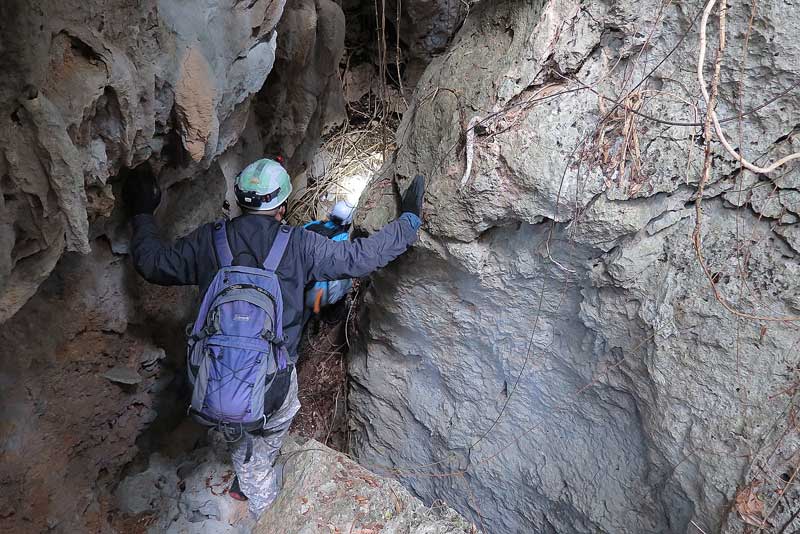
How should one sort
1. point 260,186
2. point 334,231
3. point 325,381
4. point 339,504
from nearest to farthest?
point 260,186
point 339,504
point 334,231
point 325,381

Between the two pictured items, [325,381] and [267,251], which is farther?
[325,381]

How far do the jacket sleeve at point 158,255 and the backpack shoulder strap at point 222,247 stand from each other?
0.36 ft

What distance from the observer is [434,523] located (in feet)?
8.32

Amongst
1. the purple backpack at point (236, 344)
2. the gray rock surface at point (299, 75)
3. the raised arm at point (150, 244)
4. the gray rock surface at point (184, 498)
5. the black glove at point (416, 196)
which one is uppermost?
the gray rock surface at point (299, 75)

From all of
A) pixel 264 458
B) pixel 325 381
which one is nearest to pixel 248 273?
pixel 264 458

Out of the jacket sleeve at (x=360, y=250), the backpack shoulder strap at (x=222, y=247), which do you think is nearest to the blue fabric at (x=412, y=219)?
the jacket sleeve at (x=360, y=250)

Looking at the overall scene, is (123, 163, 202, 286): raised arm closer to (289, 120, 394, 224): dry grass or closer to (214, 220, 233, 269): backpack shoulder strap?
(214, 220, 233, 269): backpack shoulder strap

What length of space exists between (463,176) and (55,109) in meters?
1.39

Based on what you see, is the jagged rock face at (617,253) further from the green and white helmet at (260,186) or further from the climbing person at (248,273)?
the green and white helmet at (260,186)

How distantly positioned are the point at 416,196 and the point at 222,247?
87 centimetres

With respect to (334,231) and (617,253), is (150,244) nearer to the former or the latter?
(334,231)

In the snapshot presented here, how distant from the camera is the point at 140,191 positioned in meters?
2.21

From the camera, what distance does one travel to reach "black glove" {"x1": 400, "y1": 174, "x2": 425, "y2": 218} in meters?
2.29

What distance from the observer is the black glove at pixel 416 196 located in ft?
7.51
